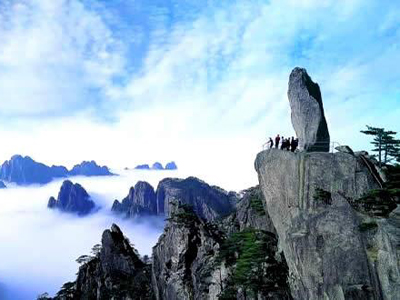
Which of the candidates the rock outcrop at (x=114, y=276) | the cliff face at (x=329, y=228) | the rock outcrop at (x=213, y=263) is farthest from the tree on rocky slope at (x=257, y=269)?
the rock outcrop at (x=114, y=276)

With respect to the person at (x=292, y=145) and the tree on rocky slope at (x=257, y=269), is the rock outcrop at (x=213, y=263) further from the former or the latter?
the person at (x=292, y=145)

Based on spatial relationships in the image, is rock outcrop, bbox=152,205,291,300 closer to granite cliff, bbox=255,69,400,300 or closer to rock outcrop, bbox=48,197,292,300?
rock outcrop, bbox=48,197,292,300

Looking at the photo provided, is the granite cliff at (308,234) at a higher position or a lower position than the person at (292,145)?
lower

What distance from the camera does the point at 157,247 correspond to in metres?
87.1

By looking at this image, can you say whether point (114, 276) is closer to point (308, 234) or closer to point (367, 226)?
point (308, 234)

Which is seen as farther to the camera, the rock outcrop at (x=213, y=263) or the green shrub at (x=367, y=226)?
the rock outcrop at (x=213, y=263)

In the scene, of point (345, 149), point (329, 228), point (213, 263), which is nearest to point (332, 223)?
point (329, 228)

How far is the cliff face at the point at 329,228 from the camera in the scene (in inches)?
1422

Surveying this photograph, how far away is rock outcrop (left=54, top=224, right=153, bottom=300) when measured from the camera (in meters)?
89.7

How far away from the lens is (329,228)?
40.6 m

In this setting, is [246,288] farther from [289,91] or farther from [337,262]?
[289,91]

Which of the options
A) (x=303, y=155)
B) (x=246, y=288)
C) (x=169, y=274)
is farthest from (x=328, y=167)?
(x=169, y=274)

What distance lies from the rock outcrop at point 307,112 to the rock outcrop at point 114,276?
51316 mm

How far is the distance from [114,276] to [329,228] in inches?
2586
